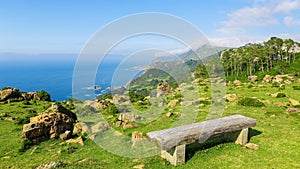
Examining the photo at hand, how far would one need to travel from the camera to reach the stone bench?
979 cm

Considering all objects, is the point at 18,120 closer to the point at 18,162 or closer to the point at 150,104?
the point at 18,162

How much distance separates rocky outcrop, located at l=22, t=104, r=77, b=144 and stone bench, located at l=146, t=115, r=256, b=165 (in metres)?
9.92

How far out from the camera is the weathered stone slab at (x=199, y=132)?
9.73 m

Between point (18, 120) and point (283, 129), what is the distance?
23.3 meters

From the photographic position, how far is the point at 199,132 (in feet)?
34.4

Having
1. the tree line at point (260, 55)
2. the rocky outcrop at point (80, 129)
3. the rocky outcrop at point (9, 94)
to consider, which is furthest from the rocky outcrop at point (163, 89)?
the tree line at point (260, 55)

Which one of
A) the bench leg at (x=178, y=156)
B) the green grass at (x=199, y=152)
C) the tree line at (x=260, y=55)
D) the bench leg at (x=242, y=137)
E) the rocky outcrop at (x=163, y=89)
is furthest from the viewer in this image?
the tree line at (x=260, y=55)

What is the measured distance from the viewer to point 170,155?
10.8 metres

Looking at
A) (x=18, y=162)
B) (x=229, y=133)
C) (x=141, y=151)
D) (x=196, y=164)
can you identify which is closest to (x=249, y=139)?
(x=229, y=133)

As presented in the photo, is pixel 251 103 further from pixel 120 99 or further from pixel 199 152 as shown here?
pixel 120 99

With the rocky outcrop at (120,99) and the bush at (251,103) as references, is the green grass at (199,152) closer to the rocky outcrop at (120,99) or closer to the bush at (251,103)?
the bush at (251,103)

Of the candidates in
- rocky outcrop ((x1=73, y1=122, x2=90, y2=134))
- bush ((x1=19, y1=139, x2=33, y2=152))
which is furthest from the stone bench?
bush ((x1=19, y1=139, x2=33, y2=152))

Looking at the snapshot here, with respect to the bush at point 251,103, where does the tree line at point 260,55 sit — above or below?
above

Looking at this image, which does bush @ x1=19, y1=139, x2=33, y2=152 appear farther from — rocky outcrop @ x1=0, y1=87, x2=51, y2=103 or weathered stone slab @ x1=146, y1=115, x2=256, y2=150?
rocky outcrop @ x1=0, y1=87, x2=51, y2=103
